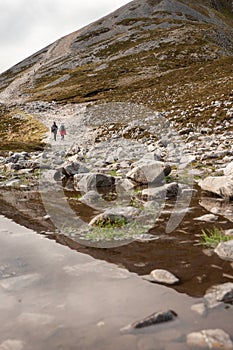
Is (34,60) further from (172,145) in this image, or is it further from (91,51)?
(172,145)

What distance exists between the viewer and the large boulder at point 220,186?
8.07m

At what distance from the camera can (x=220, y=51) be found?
4112 inches

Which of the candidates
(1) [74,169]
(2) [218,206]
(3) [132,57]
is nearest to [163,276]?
(2) [218,206]

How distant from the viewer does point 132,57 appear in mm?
117062

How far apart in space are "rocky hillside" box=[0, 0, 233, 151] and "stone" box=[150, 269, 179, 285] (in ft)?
168

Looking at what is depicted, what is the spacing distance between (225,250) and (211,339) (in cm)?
204

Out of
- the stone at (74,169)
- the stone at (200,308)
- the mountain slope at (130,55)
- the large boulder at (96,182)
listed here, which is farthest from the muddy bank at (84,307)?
the mountain slope at (130,55)

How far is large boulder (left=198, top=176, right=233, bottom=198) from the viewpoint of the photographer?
318 inches

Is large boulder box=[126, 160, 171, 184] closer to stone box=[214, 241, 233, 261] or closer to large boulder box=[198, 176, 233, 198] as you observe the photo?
large boulder box=[198, 176, 233, 198]

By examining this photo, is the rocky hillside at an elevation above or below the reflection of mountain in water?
above

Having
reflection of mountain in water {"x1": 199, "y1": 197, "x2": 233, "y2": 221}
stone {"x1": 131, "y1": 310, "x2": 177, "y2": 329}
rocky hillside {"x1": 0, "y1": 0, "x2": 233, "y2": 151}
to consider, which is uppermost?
rocky hillside {"x1": 0, "y1": 0, "x2": 233, "y2": 151}

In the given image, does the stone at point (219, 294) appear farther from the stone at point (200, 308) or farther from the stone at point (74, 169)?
the stone at point (74, 169)

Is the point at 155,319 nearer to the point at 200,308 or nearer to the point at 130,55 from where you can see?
the point at 200,308

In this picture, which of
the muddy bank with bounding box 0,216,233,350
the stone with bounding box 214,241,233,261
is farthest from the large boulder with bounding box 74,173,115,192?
the stone with bounding box 214,241,233,261
